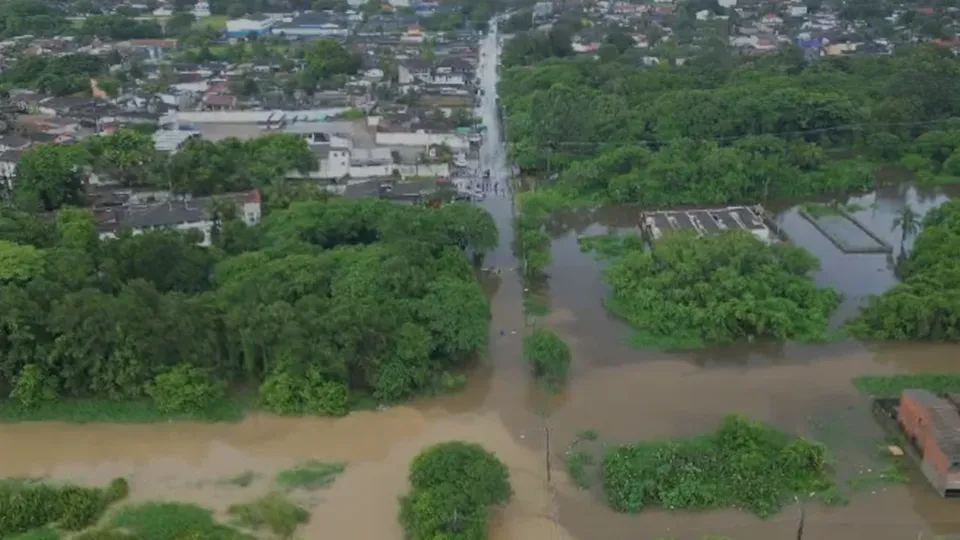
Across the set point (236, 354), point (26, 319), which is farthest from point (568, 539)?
point (26, 319)

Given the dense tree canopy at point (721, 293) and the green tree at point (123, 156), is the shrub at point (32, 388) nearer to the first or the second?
the dense tree canopy at point (721, 293)

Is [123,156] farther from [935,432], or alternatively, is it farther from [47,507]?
[935,432]

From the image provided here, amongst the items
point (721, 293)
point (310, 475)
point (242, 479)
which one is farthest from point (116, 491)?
point (721, 293)

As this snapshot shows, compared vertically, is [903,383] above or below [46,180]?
below

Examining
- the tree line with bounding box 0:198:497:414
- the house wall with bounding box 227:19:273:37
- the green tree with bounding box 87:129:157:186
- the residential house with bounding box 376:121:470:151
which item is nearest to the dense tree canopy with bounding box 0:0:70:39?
the house wall with bounding box 227:19:273:37

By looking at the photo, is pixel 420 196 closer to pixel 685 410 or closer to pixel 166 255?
pixel 166 255

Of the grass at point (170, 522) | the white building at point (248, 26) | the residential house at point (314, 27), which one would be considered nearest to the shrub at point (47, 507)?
the grass at point (170, 522)

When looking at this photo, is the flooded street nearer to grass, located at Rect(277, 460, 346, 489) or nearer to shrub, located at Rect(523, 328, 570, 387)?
grass, located at Rect(277, 460, 346, 489)
